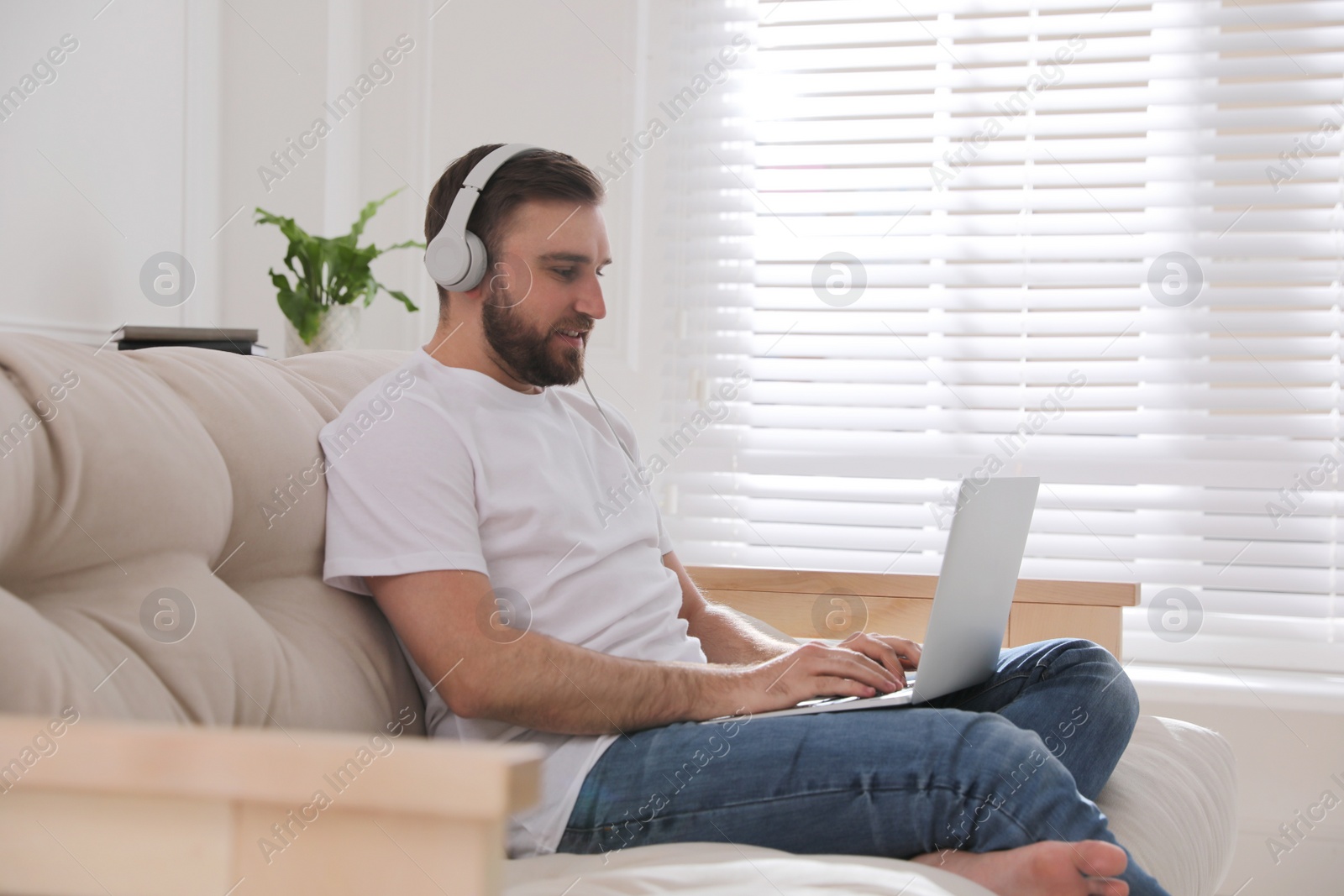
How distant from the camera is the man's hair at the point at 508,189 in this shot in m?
1.25

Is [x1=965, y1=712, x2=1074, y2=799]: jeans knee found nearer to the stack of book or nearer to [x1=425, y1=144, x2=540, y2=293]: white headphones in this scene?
[x1=425, y1=144, x2=540, y2=293]: white headphones

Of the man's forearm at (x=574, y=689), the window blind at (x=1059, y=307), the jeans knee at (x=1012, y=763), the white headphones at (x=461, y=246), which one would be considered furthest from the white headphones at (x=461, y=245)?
the window blind at (x=1059, y=307)

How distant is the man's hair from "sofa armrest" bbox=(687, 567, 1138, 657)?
2.03ft

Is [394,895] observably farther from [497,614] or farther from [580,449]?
[580,449]

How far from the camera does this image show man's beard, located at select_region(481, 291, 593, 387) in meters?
1.23

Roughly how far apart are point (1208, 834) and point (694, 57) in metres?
1.82

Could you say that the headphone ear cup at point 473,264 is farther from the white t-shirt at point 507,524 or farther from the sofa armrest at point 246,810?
the sofa armrest at point 246,810

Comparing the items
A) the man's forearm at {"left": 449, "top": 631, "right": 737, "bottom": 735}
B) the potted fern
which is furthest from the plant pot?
the man's forearm at {"left": 449, "top": 631, "right": 737, "bottom": 735}

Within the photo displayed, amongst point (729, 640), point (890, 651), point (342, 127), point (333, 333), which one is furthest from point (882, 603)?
point (342, 127)

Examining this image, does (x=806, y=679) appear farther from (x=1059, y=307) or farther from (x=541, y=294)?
(x=1059, y=307)

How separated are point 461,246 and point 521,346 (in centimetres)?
12

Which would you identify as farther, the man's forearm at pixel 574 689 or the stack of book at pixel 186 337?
the stack of book at pixel 186 337

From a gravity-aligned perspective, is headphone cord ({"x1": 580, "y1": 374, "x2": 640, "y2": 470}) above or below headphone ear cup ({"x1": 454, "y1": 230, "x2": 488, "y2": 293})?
below

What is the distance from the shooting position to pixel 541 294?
1248 mm
